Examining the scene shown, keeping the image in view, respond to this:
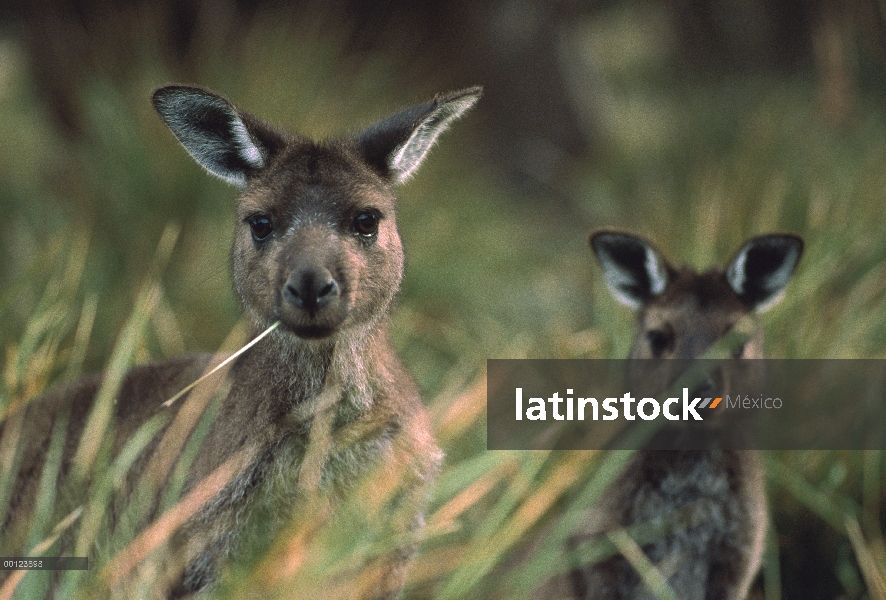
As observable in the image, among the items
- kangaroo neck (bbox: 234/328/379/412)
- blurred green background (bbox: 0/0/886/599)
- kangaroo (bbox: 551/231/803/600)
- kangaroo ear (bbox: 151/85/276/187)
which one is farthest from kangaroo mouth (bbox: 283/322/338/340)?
kangaroo (bbox: 551/231/803/600)

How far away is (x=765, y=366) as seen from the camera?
454 centimetres

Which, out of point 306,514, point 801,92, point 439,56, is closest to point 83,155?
point 306,514

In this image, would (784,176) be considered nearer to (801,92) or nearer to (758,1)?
(801,92)

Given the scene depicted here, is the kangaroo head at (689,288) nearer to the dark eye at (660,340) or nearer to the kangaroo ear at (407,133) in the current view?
the dark eye at (660,340)

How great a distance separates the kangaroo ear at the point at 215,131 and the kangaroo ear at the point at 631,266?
1730mm

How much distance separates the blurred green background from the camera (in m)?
5.01

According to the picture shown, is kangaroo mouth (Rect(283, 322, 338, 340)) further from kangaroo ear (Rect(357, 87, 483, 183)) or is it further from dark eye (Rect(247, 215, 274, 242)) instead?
kangaroo ear (Rect(357, 87, 483, 183))

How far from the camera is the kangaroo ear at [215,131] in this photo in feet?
11.4

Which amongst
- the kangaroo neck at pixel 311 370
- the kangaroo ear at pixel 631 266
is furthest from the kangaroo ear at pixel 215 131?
the kangaroo ear at pixel 631 266

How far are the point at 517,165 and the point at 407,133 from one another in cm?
803

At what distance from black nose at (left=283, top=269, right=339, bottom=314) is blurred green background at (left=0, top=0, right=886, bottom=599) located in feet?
2.25

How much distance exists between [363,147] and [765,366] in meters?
2.19

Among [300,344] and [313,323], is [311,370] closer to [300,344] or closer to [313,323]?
[300,344]

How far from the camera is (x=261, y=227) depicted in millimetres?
3535
